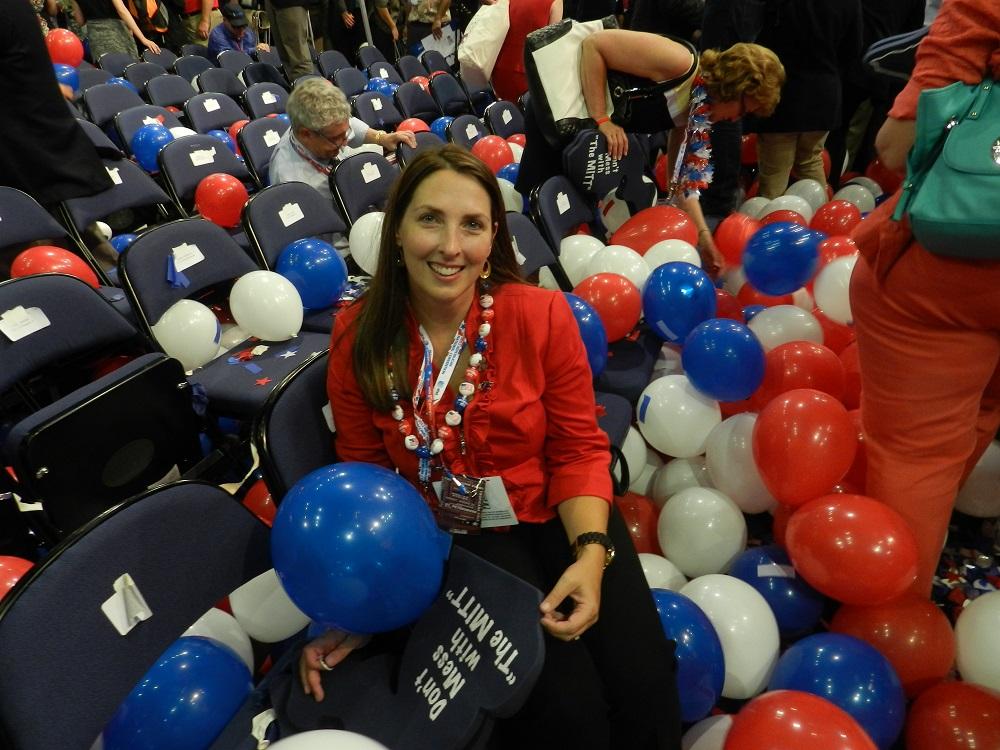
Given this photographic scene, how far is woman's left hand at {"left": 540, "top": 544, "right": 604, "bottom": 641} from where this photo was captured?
103 centimetres

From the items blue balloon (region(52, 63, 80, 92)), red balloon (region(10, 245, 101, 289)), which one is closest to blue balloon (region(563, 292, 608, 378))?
red balloon (region(10, 245, 101, 289))

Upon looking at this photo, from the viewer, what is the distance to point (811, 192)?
3639 millimetres

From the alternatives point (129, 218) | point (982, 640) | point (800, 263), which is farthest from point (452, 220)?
point (129, 218)

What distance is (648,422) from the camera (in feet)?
6.63

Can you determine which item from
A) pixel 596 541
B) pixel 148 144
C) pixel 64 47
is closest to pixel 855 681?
pixel 596 541

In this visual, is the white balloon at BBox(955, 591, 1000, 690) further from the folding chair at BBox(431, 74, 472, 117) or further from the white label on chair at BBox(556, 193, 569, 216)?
the folding chair at BBox(431, 74, 472, 117)

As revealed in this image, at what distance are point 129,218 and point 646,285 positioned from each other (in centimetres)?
262

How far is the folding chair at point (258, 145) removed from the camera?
12.2 ft

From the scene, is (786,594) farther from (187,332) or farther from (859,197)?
(859,197)

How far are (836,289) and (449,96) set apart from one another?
4799 mm

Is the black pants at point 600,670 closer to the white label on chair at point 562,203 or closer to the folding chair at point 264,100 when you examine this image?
the white label on chair at point 562,203

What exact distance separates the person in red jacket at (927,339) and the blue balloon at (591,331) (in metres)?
0.78

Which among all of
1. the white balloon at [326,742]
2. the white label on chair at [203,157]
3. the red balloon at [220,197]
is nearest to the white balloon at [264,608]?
the white balloon at [326,742]

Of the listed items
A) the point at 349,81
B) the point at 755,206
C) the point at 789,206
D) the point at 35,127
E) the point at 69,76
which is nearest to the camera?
the point at 35,127
